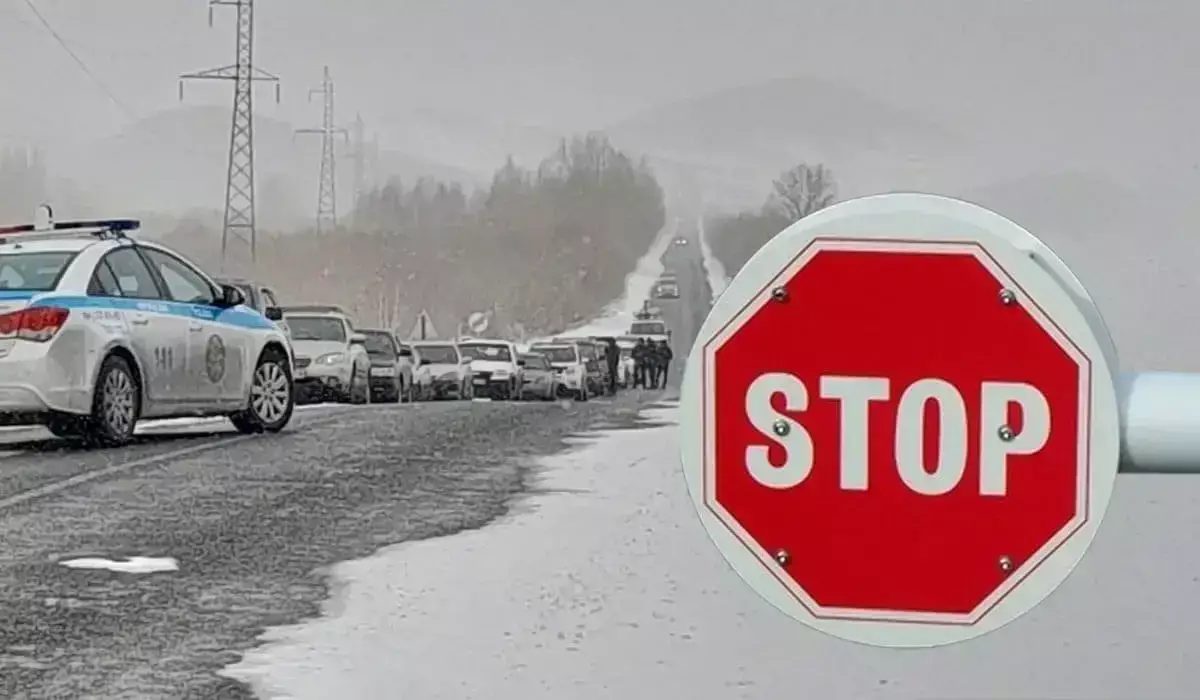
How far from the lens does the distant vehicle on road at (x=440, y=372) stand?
73.9 inches

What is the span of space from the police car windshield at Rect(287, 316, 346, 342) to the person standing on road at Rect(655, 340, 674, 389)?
47 centimetres

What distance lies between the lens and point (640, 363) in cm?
167

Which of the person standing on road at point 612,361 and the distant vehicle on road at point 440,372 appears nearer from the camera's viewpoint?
the person standing on road at point 612,361

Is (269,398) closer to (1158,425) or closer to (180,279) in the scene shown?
(180,279)

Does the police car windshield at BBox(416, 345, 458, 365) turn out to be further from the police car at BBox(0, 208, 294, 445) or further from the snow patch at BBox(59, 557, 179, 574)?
the snow patch at BBox(59, 557, 179, 574)

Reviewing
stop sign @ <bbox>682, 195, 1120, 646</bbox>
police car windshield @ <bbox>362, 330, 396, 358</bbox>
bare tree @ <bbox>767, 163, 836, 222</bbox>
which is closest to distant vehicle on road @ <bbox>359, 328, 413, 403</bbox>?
police car windshield @ <bbox>362, 330, 396, 358</bbox>

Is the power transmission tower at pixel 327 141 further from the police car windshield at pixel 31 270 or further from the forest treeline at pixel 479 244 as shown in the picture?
the police car windshield at pixel 31 270

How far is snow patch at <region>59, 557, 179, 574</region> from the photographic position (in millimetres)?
1730

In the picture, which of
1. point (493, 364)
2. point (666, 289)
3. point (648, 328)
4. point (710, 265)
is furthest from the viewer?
point (493, 364)

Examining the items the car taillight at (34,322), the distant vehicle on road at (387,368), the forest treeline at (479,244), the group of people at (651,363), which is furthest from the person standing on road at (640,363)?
the car taillight at (34,322)

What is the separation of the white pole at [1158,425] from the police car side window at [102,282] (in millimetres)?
1482

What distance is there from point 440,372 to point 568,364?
0.16 m

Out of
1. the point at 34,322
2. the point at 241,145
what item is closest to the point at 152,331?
the point at 34,322

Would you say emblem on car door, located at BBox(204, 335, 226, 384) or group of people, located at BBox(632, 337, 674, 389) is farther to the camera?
emblem on car door, located at BBox(204, 335, 226, 384)
